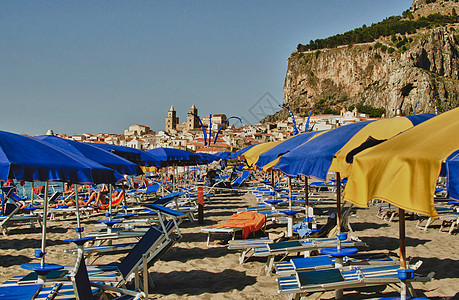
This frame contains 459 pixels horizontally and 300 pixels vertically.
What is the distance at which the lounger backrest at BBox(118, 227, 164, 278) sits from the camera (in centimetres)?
439

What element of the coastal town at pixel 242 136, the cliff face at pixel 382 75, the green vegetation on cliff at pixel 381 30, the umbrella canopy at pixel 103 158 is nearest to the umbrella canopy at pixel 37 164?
the umbrella canopy at pixel 103 158

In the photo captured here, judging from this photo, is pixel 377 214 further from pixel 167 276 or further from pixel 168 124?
pixel 168 124

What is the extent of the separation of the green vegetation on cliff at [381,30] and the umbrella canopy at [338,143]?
124 metres

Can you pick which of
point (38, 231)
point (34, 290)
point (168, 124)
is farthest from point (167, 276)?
point (168, 124)

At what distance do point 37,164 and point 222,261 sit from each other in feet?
12.3

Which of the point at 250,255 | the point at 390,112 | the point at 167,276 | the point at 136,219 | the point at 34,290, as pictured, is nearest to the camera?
the point at 34,290

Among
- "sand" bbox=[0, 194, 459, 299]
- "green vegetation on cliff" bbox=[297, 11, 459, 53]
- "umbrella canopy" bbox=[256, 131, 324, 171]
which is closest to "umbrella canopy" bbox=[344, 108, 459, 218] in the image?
"sand" bbox=[0, 194, 459, 299]

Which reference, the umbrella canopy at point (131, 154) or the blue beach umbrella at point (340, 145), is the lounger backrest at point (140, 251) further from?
the umbrella canopy at point (131, 154)

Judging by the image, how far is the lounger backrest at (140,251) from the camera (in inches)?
173

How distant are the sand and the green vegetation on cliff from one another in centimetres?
Answer: 12074

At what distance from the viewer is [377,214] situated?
11367 mm

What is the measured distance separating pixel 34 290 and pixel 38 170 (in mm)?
1137

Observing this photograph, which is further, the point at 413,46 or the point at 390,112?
the point at 413,46

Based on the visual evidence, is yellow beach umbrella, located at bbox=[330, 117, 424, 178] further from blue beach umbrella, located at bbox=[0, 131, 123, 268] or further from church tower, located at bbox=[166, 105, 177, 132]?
church tower, located at bbox=[166, 105, 177, 132]
